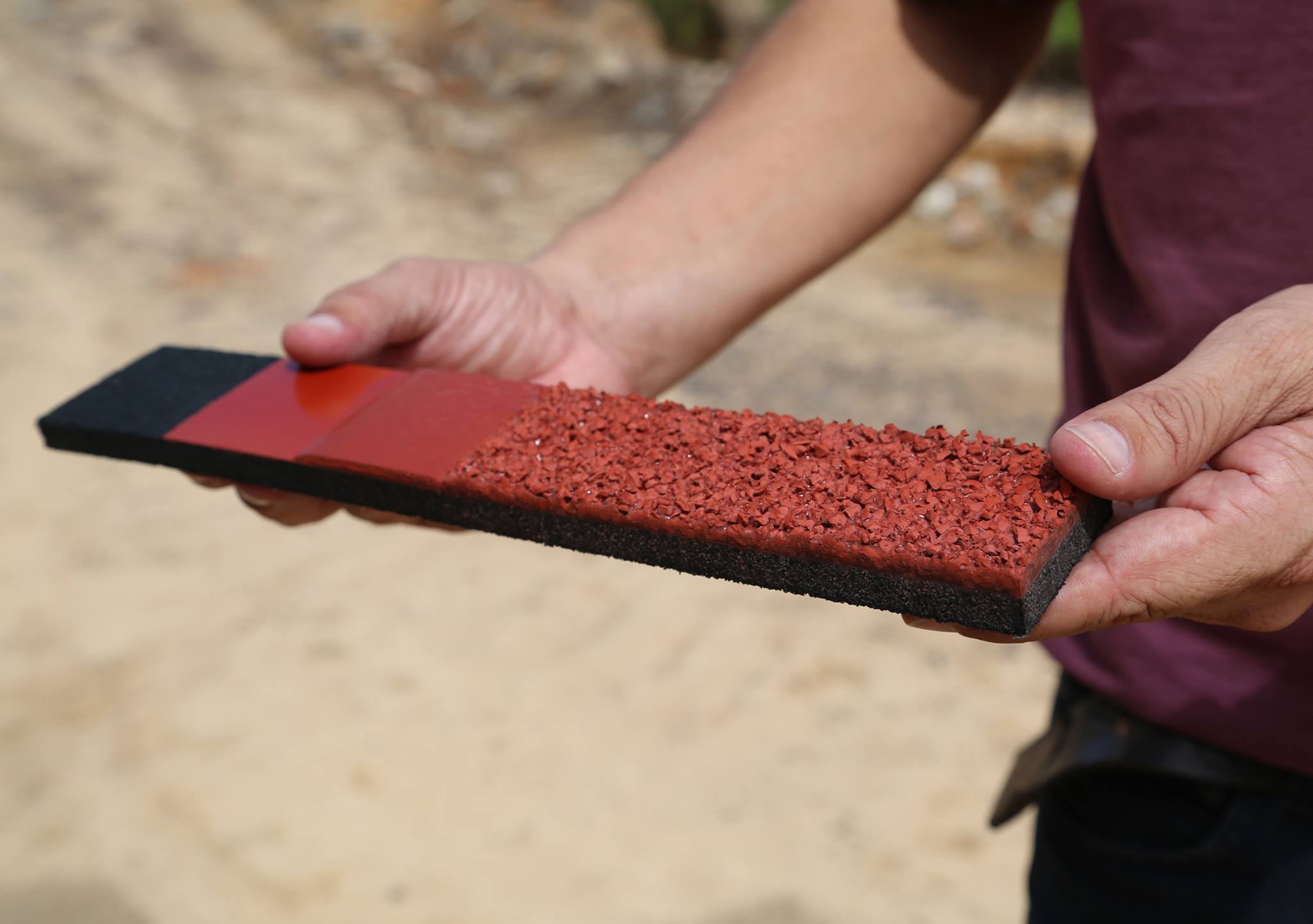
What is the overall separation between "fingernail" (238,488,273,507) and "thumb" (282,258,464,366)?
30 cm

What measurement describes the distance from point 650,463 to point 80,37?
451 inches

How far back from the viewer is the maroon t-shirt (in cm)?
156

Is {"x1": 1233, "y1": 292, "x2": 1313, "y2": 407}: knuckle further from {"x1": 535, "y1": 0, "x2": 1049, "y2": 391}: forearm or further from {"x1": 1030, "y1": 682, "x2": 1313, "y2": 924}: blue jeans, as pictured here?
{"x1": 535, "y1": 0, "x2": 1049, "y2": 391}: forearm

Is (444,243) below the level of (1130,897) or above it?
below

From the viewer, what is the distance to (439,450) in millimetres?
1945

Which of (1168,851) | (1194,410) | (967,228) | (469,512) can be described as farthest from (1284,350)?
(967,228)

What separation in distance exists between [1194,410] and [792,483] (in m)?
0.58

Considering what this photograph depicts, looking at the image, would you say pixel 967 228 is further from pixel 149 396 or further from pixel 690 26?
pixel 149 396

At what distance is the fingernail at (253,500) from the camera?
2230mm

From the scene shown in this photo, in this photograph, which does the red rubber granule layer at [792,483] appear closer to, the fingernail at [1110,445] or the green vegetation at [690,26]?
the fingernail at [1110,445]

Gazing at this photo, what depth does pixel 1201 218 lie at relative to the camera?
5.42ft

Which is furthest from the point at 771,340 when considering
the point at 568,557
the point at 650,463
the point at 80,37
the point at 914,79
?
the point at 80,37

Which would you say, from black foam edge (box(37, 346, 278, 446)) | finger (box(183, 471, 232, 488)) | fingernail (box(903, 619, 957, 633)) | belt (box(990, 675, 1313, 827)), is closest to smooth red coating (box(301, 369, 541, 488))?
finger (box(183, 471, 232, 488))

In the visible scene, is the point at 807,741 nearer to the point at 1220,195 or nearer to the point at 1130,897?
the point at 1130,897
